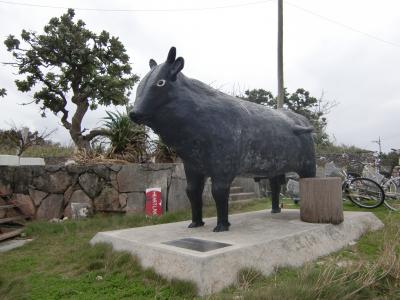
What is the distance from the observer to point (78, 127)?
12.2 m

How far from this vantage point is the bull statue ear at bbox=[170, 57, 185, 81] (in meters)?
3.72

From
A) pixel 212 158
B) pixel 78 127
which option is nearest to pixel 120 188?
pixel 212 158

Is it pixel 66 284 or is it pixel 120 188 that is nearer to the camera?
pixel 66 284

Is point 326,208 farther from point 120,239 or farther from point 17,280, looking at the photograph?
point 17,280

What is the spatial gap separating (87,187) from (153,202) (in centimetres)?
122

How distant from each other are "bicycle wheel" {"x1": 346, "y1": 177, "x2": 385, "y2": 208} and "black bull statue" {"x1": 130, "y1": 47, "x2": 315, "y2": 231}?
359 centimetres

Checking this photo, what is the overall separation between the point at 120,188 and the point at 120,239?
268 centimetres

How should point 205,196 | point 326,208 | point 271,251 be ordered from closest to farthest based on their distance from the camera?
1. point 271,251
2. point 326,208
3. point 205,196

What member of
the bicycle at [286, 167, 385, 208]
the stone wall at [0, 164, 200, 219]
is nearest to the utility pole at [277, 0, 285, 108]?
the bicycle at [286, 167, 385, 208]

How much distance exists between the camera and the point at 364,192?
7766mm

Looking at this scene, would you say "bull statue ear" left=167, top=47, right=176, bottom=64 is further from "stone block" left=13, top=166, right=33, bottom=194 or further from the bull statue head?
"stone block" left=13, top=166, right=33, bottom=194

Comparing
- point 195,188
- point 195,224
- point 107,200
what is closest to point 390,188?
point 195,224

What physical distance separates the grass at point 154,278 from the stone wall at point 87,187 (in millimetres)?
1862

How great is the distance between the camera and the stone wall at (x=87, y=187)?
6.54 metres
